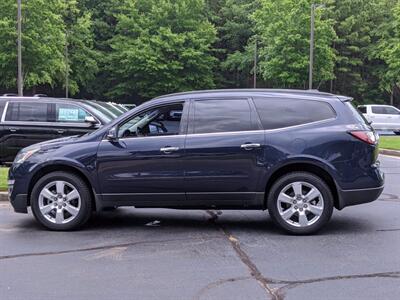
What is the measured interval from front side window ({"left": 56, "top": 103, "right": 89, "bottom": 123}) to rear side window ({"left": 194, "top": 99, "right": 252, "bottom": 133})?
5.97 meters

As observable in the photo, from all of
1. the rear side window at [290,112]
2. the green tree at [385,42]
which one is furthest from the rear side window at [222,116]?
the green tree at [385,42]

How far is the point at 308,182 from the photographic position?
702 centimetres

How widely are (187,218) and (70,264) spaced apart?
2.58 metres

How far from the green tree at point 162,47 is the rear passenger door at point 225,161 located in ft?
123

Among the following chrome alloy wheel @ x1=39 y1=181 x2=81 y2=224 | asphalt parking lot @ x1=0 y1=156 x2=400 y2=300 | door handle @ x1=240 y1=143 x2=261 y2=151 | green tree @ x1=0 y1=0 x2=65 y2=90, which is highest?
green tree @ x1=0 y1=0 x2=65 y2=90

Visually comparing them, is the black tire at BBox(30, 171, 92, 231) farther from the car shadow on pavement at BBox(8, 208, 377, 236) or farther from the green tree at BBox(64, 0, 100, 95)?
the green tree at BBox(64, 0, 100, 95)

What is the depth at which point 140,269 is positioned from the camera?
18.6 ft

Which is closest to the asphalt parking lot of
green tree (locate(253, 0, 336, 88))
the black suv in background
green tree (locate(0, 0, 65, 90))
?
the black suv in background

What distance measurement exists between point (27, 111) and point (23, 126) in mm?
373

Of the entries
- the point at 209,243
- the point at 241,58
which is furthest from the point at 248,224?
the point at 241,58

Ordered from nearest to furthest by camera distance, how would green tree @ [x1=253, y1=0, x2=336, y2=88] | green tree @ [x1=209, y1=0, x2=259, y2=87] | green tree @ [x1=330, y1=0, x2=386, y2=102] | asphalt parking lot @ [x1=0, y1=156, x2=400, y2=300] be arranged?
asphalt parking lot @ [x1=0, y1=156, x2=400, y2=300] < green tree @ [x1=253, y1=0, x2=336, y2=88] < green tree @ [x1=330, y1=0, x2=386, y2=102] < green tree @ [x1=209, y1=0, x2=259, y2=87]

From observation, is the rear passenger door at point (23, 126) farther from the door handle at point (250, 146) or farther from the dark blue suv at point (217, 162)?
the door handle at point (250, 146)

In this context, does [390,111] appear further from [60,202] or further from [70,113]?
[60,202]

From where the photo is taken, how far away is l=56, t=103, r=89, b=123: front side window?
502 inches
